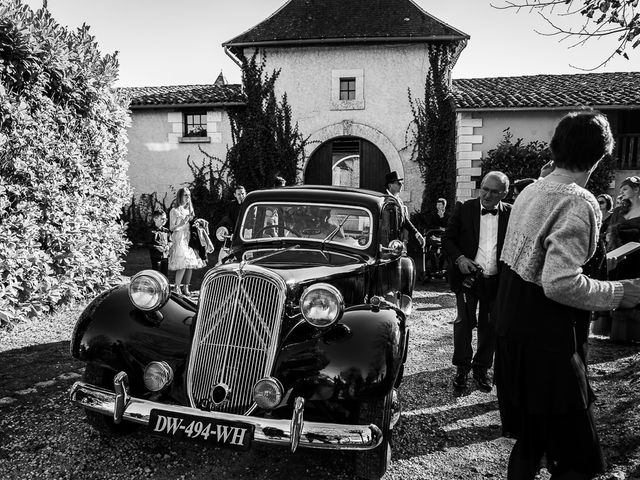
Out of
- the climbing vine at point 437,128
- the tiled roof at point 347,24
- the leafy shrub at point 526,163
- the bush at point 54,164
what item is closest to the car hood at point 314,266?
the bush at point 54,164

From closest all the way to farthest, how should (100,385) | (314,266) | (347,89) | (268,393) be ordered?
(268,393), (100,385), (314,266), (347,89)

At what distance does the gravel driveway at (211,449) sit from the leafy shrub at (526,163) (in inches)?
361

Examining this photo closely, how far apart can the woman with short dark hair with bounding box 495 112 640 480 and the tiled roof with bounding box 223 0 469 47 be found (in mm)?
12968

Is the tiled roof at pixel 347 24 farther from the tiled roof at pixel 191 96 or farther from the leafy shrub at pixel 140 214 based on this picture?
the leafy shrub at pixel 140 214

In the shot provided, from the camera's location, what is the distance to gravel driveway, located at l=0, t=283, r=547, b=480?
2943 millimetres

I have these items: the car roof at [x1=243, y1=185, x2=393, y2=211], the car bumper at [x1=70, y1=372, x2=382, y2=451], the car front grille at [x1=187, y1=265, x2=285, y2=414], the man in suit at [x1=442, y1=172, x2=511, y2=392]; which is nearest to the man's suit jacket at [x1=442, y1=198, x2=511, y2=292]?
the man in suit at [x1=442, y1=172, x2=511, y2=392]

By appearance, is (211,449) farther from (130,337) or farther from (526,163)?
(526,163)

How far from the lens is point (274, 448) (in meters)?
3.26

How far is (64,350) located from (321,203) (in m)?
3.23

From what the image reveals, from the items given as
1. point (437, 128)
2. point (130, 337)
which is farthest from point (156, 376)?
point (437, 128)

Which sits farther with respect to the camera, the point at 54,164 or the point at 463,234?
the point at 54,164

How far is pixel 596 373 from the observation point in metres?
4.74

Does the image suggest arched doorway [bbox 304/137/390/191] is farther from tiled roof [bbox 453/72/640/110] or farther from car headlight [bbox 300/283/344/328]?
car headlight [bbox 300/283/344/328]

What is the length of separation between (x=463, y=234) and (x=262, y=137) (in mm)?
11079
